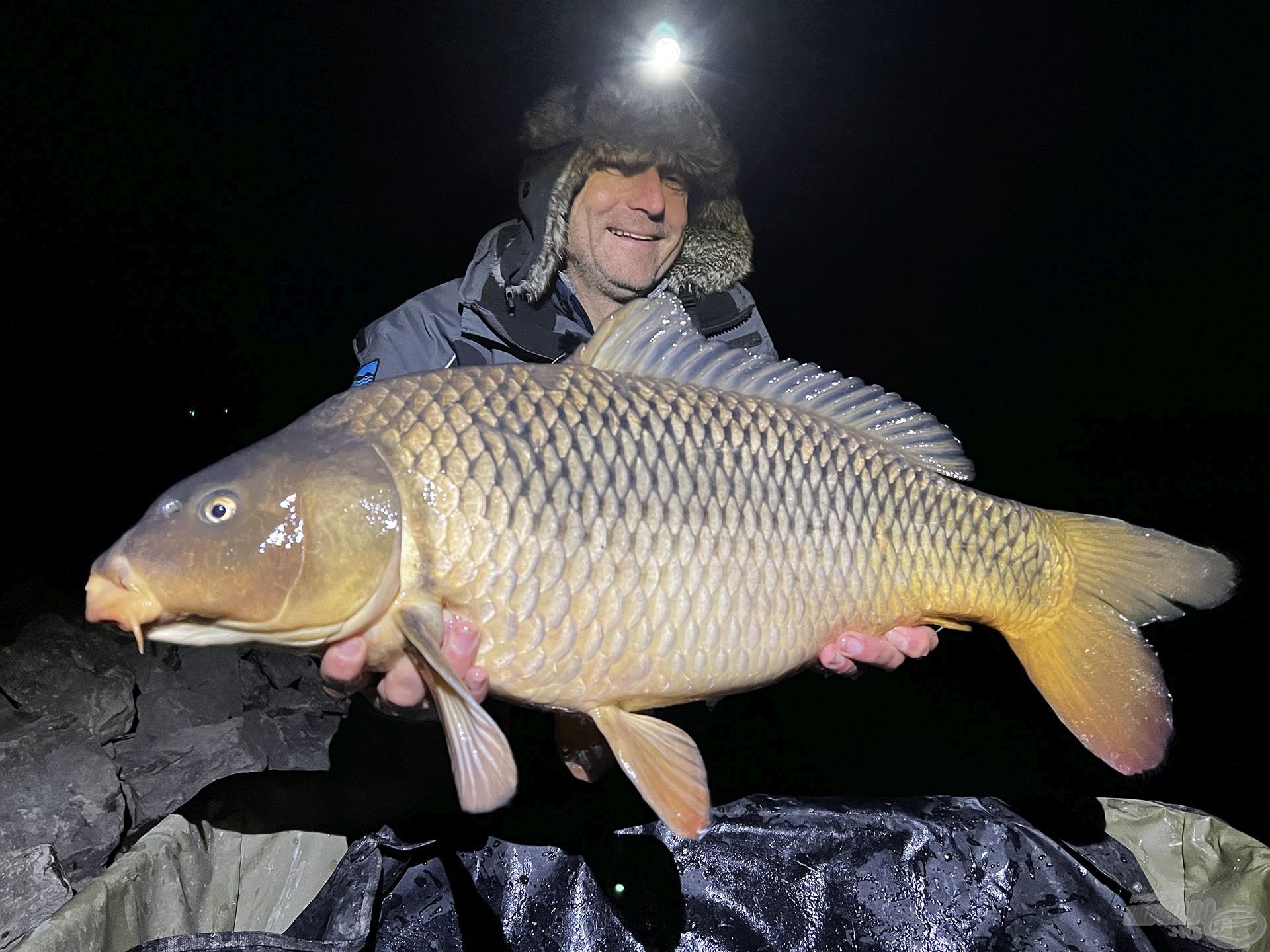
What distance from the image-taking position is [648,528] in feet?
2.94

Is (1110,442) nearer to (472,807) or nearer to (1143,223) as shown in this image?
(1143,223)

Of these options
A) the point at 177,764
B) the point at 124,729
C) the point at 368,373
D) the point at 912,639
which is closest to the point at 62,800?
the point at 177,764

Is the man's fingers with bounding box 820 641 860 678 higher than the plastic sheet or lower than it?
higher

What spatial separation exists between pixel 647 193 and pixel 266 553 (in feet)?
4.30

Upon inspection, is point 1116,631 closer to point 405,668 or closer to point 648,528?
point 648,528

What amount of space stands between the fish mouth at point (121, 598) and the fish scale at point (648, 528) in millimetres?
260

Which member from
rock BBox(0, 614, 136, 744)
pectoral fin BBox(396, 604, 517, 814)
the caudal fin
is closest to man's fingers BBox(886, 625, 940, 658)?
the caudal fin

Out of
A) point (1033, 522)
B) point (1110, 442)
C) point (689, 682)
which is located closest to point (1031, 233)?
point (1110, 442)

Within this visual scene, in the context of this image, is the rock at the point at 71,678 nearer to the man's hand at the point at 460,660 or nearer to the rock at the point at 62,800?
the rock at the point at 62,800

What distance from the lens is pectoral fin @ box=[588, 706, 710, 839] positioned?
0.89m

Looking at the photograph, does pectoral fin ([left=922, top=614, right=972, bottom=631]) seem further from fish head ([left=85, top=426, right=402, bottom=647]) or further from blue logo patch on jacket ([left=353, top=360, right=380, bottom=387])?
blue logo patch on jacket ([left=353, top=360, right=380, bottom=387])

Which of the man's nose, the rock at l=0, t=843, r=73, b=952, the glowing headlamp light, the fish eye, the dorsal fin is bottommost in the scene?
the rock at l=0, t=843, r=73, b=952

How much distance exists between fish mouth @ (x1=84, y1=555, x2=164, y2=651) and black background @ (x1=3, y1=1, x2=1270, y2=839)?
1719 mm

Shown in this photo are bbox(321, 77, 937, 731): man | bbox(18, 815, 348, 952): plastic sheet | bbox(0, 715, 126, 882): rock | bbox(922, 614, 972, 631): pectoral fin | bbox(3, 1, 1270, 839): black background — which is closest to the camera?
bbox(18, 815, 348, 952): plastic sheet
